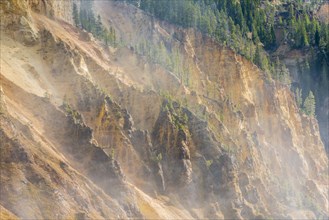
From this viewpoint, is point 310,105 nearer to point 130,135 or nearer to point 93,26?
point 93,26

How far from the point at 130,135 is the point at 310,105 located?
51729 mm

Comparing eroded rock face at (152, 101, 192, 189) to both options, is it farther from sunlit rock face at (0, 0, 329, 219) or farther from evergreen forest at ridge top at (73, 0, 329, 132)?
evergreen forest at ridge top at (73, 0, 329, 132)

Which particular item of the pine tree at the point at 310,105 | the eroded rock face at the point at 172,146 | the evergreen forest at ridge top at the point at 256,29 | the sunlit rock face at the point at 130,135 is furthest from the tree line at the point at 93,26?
the pine tree at the point at 310,105

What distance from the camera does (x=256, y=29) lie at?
11756 cm

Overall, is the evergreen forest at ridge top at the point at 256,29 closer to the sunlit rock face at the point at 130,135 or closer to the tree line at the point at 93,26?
the tree line at the point at 93,26

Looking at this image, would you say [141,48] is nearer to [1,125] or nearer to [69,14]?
[69,14]

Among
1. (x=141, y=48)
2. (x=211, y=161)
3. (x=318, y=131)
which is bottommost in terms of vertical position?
(x=318, y=131)

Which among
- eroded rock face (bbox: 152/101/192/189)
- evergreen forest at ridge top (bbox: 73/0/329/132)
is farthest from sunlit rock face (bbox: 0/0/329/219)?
evergreen forest at ridge top (bbox: 73/0/329/132)

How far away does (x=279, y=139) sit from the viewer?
9156 cm

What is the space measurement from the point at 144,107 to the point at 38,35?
41.2ft

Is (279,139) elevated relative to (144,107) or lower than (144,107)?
lower

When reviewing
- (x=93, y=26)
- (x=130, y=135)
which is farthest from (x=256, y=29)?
(x=130, y=135)

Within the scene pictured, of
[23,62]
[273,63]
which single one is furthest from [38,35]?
[273,63]

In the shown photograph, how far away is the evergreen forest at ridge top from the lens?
296ft
